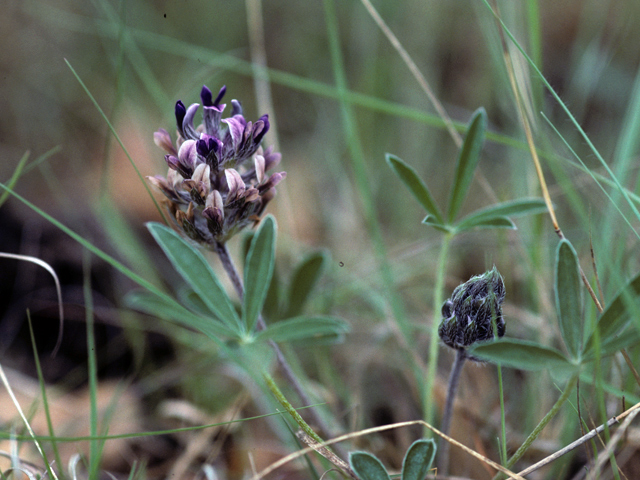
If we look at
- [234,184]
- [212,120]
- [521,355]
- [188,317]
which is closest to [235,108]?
[212,120]

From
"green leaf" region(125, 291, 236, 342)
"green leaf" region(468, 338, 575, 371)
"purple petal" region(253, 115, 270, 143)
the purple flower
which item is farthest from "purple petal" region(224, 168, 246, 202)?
"green leaf" region(468, 338, 575, 371)

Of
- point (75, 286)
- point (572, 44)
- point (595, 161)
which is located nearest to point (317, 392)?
point (75, 286)

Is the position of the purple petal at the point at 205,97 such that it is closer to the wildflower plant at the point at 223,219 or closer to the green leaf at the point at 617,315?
the wildflower plant at the point at 223,219

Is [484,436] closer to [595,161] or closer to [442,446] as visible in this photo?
[442,446]

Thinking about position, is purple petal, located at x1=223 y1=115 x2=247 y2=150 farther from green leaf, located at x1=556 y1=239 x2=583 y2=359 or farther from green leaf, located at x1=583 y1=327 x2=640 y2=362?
green leaf, located at x1=583 y1=327 x2=640 y2=362

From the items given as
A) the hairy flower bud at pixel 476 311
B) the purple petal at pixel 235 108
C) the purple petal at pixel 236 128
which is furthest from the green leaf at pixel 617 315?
the purple petal at pixel 235 108
